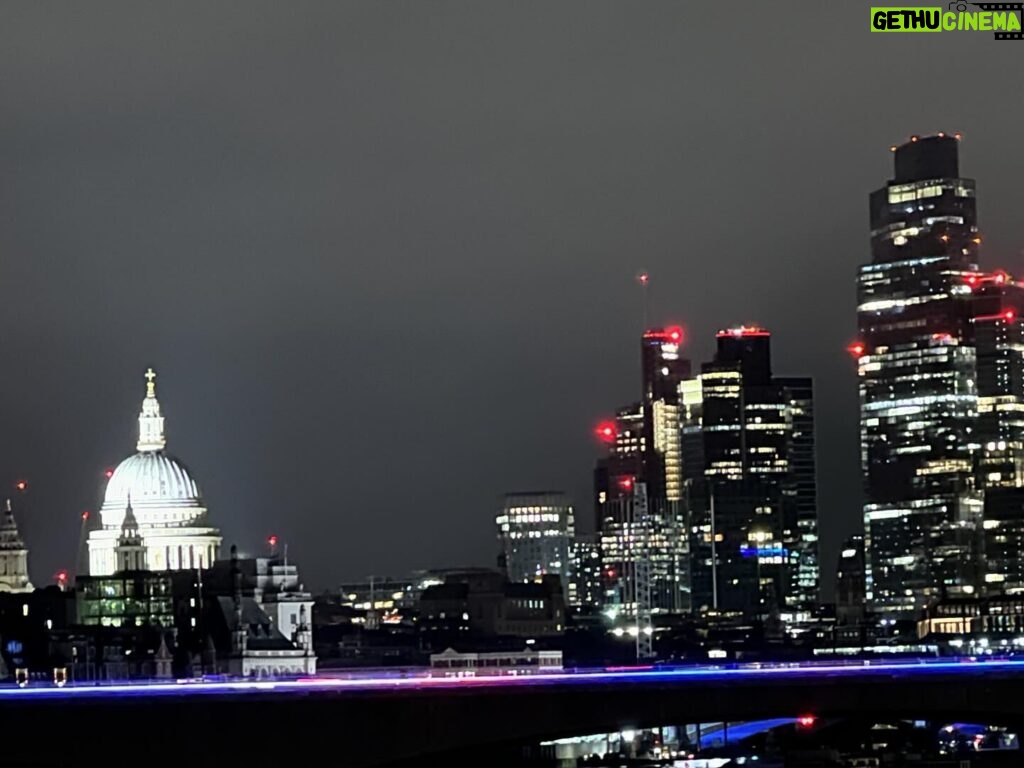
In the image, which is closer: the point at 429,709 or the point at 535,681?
the point at 429,709

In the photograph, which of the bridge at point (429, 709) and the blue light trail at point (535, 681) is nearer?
the bridge at point (429, 709)

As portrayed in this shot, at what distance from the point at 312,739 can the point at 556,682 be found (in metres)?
14.3

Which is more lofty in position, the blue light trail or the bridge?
the blue light trail

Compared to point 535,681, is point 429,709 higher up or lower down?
lower down

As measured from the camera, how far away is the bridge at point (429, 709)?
5738 inches

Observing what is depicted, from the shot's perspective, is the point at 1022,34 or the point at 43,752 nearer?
the point at 43,752

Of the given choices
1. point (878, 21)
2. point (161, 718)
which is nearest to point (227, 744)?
point (161, 718)

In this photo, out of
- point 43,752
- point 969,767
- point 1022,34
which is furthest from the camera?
point 969,767

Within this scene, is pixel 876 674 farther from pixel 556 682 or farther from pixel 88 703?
pixel 88 703

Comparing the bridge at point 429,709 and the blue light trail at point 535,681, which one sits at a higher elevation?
the blue light trail at point 535,681

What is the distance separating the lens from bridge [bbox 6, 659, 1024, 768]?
145750 millimetres

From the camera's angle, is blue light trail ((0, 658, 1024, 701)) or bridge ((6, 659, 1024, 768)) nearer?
bridge ((6, 659, 1024, 768))

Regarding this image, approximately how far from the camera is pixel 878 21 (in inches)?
5856

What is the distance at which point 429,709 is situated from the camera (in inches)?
6024
